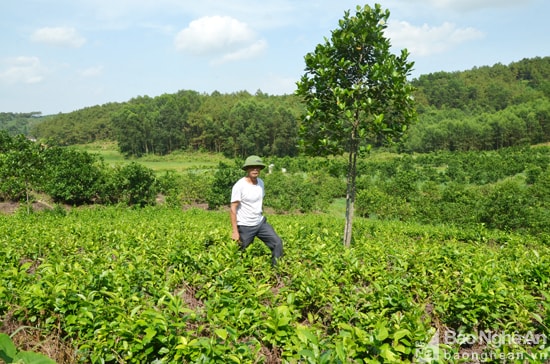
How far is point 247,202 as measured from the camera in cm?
535

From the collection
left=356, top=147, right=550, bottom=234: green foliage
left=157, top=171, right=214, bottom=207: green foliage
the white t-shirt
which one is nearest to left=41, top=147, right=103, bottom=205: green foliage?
left=157, top=171, right=214, bottom=207: green foliage

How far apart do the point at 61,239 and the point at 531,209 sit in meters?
19.2

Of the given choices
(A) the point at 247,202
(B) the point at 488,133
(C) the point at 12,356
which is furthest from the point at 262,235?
A: (B) the point at 488,133

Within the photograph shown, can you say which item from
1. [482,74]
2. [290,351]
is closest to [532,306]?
[290,351]

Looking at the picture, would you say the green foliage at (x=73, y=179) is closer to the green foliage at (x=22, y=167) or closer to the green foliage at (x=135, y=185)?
the green foliage at (x=135, y=185)

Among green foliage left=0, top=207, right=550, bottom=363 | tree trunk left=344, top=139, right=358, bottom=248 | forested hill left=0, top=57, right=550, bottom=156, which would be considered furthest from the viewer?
forested hill left=0, top=57, right=550, bottom=156

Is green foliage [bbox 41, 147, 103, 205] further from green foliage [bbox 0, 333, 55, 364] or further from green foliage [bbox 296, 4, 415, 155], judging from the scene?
green foliage [bbox 0, 333, 55, 364]

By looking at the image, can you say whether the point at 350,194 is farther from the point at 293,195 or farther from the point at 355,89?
the point at 293,195

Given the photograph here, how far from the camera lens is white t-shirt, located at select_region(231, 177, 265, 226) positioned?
17.5 ft

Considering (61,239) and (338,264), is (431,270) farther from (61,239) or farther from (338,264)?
(61,239)

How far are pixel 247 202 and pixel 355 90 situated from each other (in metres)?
3.02

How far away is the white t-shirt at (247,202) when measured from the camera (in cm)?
533

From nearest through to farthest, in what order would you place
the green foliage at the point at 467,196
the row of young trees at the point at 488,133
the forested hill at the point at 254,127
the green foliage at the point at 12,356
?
the green foliage at the point at 12,356 → the green foliage at the point at 467,196 → the row of young trees at the point at 488,133 → the forested hill at the point at 254,127

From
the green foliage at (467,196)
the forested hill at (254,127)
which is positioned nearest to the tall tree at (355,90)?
the green foliage at (467,196)
